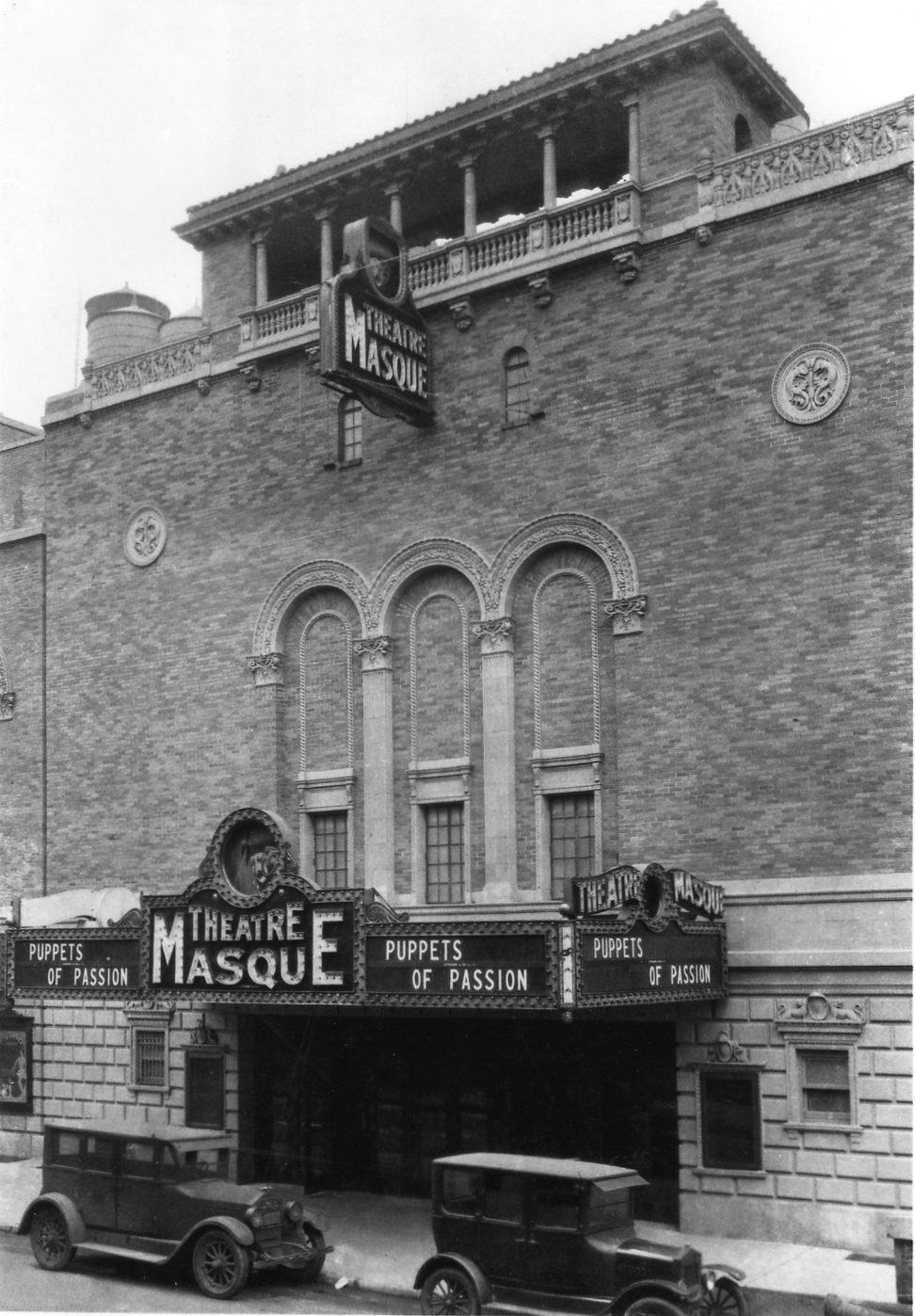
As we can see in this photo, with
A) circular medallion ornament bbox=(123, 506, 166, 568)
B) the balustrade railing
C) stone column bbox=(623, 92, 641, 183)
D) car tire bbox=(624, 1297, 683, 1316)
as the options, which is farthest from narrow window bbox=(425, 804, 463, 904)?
stone column bbox=(623, 92, 641, 183)

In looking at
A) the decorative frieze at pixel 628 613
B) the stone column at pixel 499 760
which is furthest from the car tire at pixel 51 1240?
the decorative frieze at pixel 628 613

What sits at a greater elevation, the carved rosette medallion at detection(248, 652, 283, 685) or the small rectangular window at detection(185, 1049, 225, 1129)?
the carved rosette medallion at detection(248, 652, 283, 685)

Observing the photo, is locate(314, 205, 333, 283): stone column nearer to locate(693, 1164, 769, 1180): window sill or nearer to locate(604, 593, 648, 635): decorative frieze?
locate(604, 593, 648, 635): decorative frieze

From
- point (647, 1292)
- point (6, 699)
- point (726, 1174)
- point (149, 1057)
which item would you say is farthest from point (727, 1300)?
point (6, 699)

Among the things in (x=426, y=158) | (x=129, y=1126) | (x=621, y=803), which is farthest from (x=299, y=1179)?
(x=426, y=158)

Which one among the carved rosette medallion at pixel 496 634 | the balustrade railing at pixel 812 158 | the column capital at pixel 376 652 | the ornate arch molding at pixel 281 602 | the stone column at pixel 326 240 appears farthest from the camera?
the stone column at pixel 326 240

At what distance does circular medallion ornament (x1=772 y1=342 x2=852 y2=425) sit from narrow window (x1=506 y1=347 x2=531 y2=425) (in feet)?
15.0

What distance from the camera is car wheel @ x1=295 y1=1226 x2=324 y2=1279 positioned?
730 inches

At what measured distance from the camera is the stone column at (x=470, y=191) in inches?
1026

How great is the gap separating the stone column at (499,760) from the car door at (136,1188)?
290 inches

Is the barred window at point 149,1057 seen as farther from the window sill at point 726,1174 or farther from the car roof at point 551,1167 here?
the car roof at point 551,1167

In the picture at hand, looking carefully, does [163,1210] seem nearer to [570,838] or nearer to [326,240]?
[570,838]

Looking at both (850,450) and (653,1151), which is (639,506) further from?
(653,1151)

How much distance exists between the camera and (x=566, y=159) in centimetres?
2745
